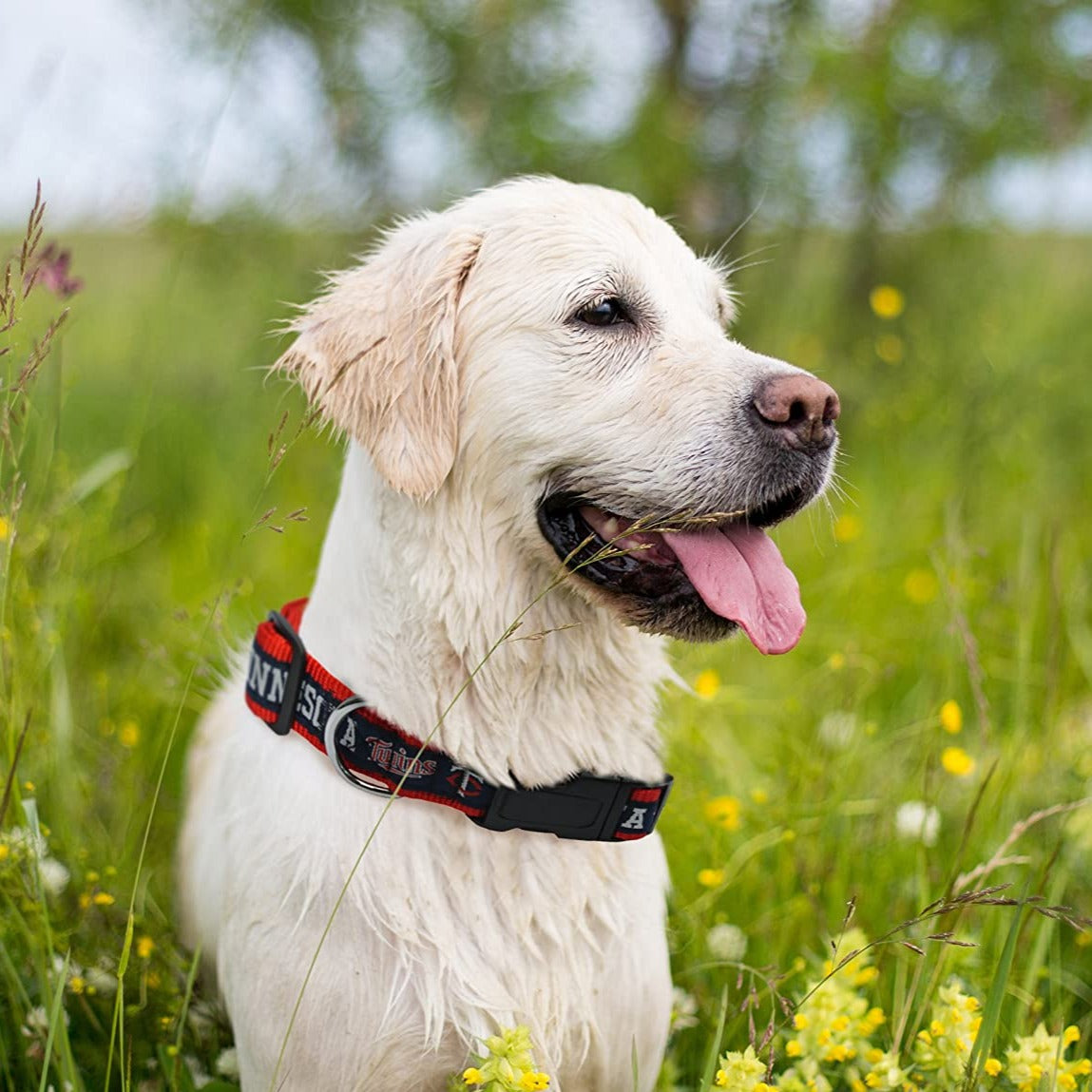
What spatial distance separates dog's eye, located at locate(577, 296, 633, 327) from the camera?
2.05 metres

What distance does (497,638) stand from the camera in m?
2.00

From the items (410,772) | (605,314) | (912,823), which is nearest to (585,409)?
(605,314)

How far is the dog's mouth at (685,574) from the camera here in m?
1.94

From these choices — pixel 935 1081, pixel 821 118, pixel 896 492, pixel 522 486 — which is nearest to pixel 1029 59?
pixel 821 118

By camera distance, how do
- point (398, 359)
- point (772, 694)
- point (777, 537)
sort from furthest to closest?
point (777, 537), point (772, 694), point (398, 359)

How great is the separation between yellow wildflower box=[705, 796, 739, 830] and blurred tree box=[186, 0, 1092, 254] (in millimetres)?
3256

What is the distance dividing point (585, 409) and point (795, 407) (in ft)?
1.17

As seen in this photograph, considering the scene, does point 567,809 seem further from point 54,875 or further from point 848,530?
point 848,530

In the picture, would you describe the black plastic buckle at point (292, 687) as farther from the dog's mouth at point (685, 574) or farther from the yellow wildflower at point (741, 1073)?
the yellow wildflower at point (741, 1073)

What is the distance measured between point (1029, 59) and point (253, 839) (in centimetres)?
553

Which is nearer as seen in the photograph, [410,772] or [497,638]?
[410,772]

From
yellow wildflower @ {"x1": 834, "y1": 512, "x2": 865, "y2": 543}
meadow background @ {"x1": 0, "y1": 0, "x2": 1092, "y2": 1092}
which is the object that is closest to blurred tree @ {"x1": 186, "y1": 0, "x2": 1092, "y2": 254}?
meadow background @ {"x1": 0, "y1": 0, "x2": 1092, "y2": 1092}

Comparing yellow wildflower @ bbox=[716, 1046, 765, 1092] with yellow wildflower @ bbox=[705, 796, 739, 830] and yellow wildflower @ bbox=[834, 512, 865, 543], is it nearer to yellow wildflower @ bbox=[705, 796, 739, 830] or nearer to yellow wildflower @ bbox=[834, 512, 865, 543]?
yellow wildflower @ bbox=[705, 796, 739, 830]

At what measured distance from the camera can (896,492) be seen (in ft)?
15.2
